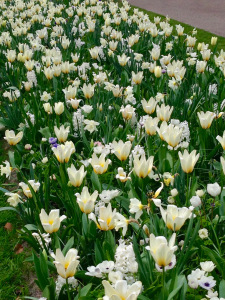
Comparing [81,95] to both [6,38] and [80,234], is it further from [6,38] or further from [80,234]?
[6,38]

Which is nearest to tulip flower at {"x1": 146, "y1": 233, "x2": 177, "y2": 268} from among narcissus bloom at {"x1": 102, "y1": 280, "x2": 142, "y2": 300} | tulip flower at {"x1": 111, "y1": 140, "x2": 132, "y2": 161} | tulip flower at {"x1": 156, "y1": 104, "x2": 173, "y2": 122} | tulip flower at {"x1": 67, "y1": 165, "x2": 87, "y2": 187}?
narcissus bloom at {"x1": 102, "y1": 280, "x2": 142, "y2": 300}

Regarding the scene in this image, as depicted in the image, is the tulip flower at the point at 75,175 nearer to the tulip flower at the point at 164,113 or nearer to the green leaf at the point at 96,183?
the green leaf at the point at 96,183

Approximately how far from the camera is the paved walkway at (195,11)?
7.82 meters

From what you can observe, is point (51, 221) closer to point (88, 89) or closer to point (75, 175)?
point (75, 175)

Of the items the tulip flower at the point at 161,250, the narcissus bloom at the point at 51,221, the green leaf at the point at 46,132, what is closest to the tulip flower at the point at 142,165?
the narcissus bloom at the point at 51,221

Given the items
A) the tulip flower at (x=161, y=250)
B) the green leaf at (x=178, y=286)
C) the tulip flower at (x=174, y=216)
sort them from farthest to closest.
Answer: the tulip flower at (x=174, y=216), the green leaf at (x=178, y=286), the tulip flower at (x=161, y=250)

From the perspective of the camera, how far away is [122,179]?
198 centimetres

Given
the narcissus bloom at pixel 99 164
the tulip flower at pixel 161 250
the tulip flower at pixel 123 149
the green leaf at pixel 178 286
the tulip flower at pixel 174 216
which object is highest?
the tulip flower at pixel 161 250

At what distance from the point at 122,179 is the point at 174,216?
0.49 metres

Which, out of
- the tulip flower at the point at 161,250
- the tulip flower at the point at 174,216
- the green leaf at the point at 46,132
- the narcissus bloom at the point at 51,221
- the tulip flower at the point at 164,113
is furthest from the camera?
the green leaf at the point at 46,132

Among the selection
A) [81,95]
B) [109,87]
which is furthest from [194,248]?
[81,95]

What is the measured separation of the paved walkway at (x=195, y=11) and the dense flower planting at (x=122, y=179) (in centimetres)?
302

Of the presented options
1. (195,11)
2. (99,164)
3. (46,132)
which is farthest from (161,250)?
(195,11)

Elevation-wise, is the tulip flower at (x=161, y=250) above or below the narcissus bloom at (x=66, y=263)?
above
